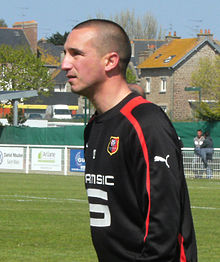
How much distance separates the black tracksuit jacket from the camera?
11.3 feet

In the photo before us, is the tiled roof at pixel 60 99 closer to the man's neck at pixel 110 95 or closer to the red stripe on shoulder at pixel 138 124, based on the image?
the man's neck at pixel 110 95

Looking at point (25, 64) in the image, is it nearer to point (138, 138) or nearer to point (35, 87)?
point (35, 87)

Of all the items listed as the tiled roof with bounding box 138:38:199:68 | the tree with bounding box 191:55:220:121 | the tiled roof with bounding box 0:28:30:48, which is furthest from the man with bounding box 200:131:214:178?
the tiled roof with bounding box 0:28:30:48

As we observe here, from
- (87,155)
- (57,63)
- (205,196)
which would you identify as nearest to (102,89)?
(87,155)

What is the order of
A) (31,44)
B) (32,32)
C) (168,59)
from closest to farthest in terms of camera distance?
(168,59) < (31,44) < (32,32)

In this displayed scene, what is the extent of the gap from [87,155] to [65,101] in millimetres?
104717

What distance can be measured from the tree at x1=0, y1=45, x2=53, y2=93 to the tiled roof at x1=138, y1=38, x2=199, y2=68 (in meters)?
13.1

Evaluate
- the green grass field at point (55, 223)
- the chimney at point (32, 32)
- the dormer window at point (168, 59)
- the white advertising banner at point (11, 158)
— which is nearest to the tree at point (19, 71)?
the dormer window at point (168, 59)

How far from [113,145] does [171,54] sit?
3155 inches

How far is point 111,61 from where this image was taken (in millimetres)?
3738

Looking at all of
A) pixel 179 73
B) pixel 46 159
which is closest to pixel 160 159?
pixel 46 159

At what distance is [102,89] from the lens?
3.80 meters

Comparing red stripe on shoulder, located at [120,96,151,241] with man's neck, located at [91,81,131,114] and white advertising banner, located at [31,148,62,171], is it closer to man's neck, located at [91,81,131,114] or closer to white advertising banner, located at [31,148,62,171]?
man's neck, located at [91,81,131,114]

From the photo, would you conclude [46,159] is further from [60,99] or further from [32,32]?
[60,99]
